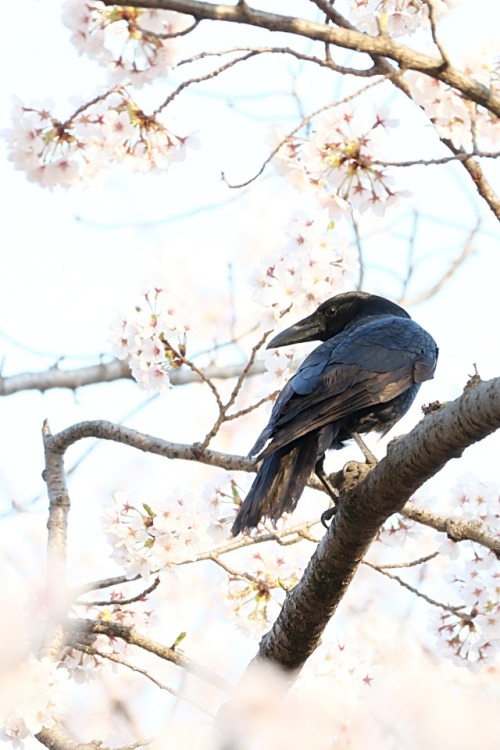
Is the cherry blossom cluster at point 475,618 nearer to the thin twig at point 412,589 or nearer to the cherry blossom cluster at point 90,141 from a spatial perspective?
the thin twig at point 412,589

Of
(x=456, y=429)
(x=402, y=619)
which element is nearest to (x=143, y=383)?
(x=456, y=429)

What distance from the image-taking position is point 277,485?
3.84 metres

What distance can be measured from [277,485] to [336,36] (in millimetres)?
1715

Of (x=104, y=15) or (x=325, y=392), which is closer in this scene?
(x=104, y=15)

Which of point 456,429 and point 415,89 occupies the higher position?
point 415,89

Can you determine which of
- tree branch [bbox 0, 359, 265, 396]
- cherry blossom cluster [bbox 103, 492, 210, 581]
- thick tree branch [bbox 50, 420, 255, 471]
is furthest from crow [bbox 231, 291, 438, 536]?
tree branch [bbox 0, 359, 265, 396]

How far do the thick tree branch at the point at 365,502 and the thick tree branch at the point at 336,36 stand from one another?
83 centimetres

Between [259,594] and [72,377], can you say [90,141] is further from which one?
[72,377]

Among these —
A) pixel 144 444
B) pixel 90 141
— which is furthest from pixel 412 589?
pixel 90 141

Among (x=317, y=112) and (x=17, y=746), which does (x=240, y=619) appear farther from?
(x=317, y=112)

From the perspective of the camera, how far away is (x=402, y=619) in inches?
284

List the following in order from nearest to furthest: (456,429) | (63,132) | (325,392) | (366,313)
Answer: (456,429)
(63,132)
(325,392)
(366,313)

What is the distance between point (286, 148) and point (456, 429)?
5.56 ft

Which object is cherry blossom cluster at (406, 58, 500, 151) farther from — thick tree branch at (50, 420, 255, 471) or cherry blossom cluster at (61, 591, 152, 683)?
cherry blossom cluster at (61, 591, 152, 683)
